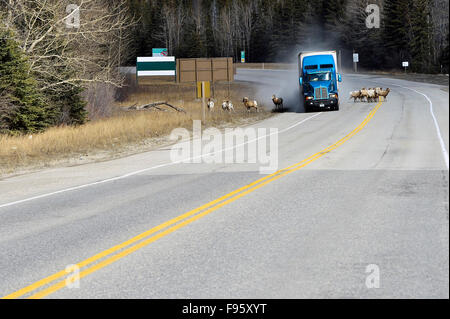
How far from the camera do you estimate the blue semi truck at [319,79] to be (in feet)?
117

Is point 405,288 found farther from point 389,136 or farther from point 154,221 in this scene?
point 389,136

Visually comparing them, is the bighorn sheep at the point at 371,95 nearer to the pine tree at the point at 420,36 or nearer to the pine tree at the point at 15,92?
the pine tree at the point at 15,92

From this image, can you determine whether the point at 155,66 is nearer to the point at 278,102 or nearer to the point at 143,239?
the point at 278,102

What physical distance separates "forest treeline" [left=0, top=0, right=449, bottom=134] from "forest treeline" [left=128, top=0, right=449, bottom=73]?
189 mm

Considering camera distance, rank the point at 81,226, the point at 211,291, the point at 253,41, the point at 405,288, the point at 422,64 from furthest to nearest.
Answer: the point at 253,41
the point at 422,64
the point at 81,226
the point at 211,291
the point at 405,288

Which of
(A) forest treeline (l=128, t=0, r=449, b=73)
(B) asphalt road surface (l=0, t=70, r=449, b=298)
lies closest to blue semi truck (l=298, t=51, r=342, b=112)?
(B) asphalt road surface (l=0, t=70, r=449, b=298)

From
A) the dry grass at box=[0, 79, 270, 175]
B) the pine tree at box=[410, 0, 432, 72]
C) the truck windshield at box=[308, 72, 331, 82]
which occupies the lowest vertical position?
the dry grass at box=[0, 79, 270, 175]

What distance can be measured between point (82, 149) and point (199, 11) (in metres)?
129

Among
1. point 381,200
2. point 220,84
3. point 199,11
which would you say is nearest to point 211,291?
point 381,200

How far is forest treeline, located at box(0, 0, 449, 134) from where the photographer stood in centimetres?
2727

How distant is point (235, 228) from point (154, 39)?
128m

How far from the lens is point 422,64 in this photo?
7700 cm

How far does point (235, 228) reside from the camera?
8406 millimetres

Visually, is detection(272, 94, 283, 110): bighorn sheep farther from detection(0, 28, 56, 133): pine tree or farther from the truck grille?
detection(0, 28, 56, 133): pine tree
